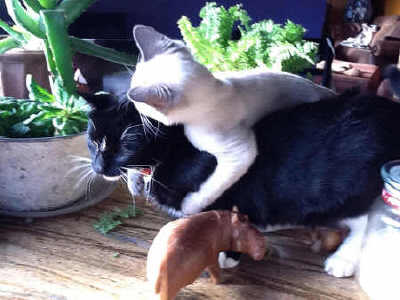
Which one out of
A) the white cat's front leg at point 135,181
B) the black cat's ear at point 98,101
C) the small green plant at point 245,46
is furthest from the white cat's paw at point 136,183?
the small green plant at point 245,46

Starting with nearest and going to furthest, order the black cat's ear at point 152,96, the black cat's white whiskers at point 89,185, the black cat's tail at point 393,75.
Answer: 1. the black cat's ear at point 152,96
2. the black cat's tail at point 393,75
3. the black cat's white whiskers at point 89,185

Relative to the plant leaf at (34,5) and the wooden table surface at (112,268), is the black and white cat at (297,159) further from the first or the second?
the plant leaf at (34,5)

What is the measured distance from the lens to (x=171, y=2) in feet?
7.38

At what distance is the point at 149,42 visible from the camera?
0.38m

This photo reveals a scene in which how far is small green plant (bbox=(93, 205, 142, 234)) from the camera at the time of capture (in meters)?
0.50

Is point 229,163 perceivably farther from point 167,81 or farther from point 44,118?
point 44,118

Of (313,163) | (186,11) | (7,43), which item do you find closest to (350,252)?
(313,163)

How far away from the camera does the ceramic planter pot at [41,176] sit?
46 centimetres

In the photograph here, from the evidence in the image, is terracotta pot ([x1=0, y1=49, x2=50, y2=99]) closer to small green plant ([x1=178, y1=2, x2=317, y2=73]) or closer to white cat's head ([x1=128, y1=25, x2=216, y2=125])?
small green plant ([x1=178, y1=2, x2=317, y2=73])

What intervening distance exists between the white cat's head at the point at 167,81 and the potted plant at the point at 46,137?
134 millimetres

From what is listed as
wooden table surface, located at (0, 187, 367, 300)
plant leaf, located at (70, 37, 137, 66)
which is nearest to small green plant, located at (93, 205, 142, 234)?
wooden table surface, located at (0, 187, 367, 300)

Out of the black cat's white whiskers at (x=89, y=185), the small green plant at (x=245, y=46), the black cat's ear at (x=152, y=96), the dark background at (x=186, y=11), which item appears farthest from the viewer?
the dark background at (x=186, y=11)

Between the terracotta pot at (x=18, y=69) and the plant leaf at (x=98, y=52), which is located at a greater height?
the plant leaf at (x=98, y=52)

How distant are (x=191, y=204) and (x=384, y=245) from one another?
0.67 feet
